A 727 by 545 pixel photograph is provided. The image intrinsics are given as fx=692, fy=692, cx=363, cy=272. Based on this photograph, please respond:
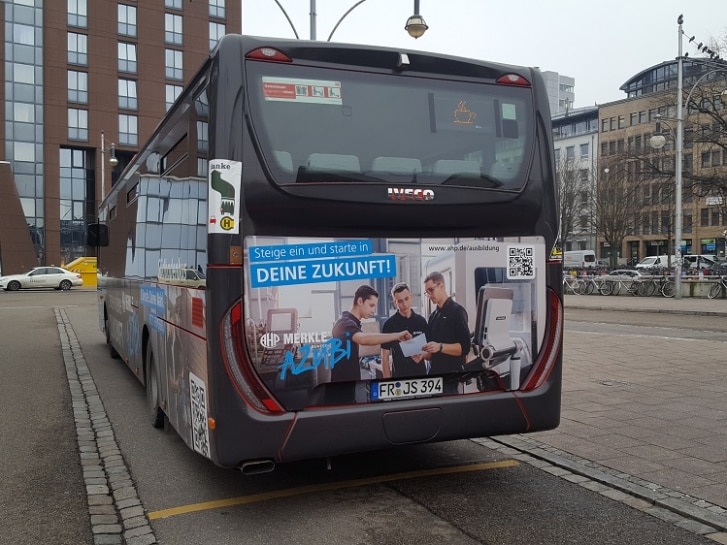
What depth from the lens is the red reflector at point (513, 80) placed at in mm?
4969

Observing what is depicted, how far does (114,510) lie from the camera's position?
469 centimetres

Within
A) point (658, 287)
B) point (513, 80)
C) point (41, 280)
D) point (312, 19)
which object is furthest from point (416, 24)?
point (41, 280)

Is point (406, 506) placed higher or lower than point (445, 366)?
lower

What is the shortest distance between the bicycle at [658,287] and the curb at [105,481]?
28.9m

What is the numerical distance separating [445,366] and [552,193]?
1.50m

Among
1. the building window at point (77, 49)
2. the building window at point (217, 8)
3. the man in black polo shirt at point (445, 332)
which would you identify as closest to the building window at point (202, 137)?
the man in black polo shirt at point (445, 332)

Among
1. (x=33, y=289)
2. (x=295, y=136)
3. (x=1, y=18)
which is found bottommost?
(x=33, y=289)

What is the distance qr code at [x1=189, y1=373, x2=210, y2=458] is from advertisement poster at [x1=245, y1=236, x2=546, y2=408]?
1.78ft

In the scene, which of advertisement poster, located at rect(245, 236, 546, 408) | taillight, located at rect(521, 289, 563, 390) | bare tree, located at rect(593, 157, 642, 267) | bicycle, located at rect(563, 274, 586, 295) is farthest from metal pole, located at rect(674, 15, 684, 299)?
advertisement poster, located at rect(245, 236, 546, 408)

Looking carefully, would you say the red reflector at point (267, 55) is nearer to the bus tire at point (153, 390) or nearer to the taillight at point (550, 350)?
the taillight at point (550, 350)

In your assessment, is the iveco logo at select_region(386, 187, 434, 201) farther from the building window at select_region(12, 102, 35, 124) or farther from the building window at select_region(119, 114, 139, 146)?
the building window at select_region(12, 102, 35, 124)

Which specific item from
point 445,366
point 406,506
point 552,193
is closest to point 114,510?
point 406,506

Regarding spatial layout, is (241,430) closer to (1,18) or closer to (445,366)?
(445,366)

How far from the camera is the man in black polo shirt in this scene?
459 cm
